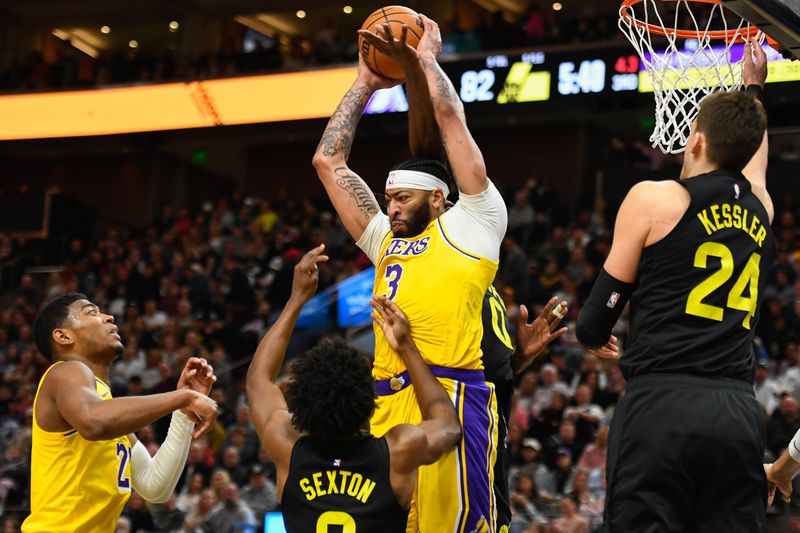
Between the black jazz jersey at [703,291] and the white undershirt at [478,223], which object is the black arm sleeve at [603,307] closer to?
the black jazz jersey at [703,291]

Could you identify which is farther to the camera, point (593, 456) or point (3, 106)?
point (3, 106)

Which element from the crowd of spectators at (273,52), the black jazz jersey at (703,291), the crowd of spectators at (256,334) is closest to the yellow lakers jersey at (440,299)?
the black jazz jersey at (703,291)

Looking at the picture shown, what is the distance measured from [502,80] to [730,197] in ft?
45.0

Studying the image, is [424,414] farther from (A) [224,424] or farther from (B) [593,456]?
(A) [224,424]

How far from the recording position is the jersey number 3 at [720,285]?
12.4ft

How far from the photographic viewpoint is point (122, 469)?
210 inches

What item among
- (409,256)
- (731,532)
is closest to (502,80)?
(409,256)

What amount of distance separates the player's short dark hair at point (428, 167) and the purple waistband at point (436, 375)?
0.86 meters

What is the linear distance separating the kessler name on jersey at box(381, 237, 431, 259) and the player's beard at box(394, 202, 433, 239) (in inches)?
1.4

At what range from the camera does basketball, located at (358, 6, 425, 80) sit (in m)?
5.47

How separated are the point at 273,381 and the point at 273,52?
18.2 meters

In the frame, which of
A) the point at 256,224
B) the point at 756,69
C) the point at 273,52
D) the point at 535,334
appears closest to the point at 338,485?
the point at 535,334

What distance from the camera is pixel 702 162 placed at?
3984mm

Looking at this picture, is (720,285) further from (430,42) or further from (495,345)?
(430,42)
